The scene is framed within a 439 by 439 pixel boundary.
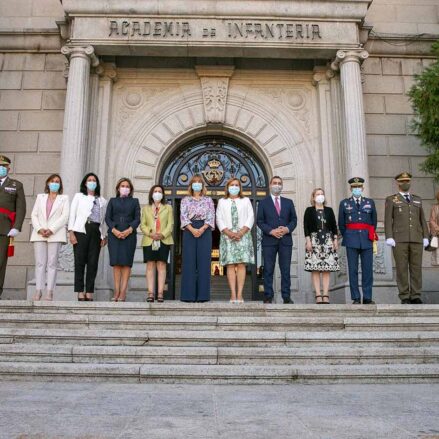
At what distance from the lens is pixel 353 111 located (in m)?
10.4

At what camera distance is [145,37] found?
1041 cm

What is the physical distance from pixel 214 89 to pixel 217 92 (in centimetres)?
10

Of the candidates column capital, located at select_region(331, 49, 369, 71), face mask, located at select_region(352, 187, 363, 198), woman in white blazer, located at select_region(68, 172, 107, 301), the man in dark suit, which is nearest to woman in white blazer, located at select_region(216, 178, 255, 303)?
the man in dark suit

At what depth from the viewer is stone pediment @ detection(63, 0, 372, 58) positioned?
409 inches

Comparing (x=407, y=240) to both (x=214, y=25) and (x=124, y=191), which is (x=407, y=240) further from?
(x=214, y=25)

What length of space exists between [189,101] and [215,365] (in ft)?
26.3

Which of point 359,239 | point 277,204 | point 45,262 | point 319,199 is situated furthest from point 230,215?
point 45,262

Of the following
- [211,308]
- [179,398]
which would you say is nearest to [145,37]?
[211,308]

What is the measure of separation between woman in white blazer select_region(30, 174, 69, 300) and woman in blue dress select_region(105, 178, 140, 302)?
0.70m

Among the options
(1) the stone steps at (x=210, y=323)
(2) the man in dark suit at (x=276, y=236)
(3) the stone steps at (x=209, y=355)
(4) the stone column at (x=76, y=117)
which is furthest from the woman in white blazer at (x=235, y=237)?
(4) the stone column at (x=76, y=117)

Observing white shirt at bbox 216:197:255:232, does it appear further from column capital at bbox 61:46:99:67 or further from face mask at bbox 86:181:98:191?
column capital at bbox 61:46:99:67

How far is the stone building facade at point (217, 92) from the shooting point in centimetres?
1045

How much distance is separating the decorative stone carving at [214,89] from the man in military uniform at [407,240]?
4.95m

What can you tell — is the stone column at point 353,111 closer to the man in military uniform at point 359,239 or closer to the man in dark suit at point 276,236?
the man in military uniform at point 359,239
